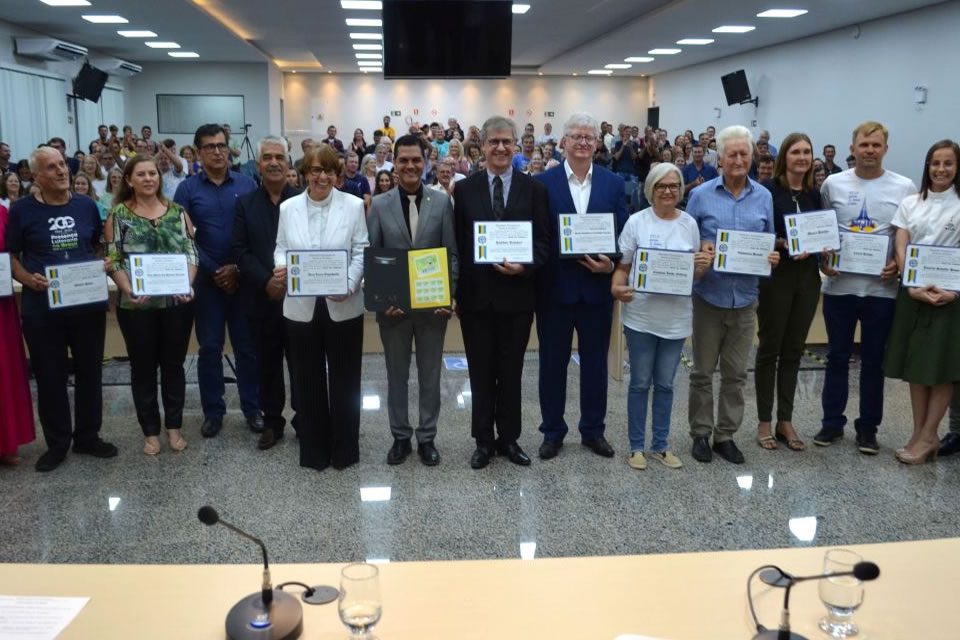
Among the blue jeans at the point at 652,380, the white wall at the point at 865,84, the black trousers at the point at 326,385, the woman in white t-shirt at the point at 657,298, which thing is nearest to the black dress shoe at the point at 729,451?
the blue jeans at the point at 652,380

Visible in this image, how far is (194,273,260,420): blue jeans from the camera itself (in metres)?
4.41

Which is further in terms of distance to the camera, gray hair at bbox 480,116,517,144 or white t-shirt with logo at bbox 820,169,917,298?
white t-shirt with logo at bbox 820,169,917,298

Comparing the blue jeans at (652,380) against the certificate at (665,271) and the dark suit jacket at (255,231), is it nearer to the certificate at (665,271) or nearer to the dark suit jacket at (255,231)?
the certificate at (665,271)

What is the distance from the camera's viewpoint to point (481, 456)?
4070 mm

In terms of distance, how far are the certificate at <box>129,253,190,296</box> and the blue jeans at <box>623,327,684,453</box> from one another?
2312 millimetres

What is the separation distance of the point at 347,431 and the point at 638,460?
153cm

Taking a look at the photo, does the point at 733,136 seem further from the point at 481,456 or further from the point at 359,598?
the point at 359,598

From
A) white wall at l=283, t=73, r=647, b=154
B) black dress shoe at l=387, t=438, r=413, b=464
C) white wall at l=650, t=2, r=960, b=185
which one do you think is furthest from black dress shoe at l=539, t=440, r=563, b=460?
white wall at l=283, t=73, r=647, b=154

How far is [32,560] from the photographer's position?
314 cm

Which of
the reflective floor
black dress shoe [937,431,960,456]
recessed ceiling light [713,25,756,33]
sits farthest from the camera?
recessed ceiling light [713,25,756,33]

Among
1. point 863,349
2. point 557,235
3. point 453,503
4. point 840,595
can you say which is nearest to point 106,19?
point 557,235

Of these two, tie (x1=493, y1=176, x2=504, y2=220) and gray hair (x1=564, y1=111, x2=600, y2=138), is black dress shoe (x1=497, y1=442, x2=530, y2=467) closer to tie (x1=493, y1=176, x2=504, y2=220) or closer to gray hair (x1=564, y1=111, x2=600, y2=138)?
tie (x1=493, y1=176, x2=504, y2=220)

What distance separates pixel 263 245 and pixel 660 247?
2062 millimetres

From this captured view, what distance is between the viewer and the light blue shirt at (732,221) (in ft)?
12.8
